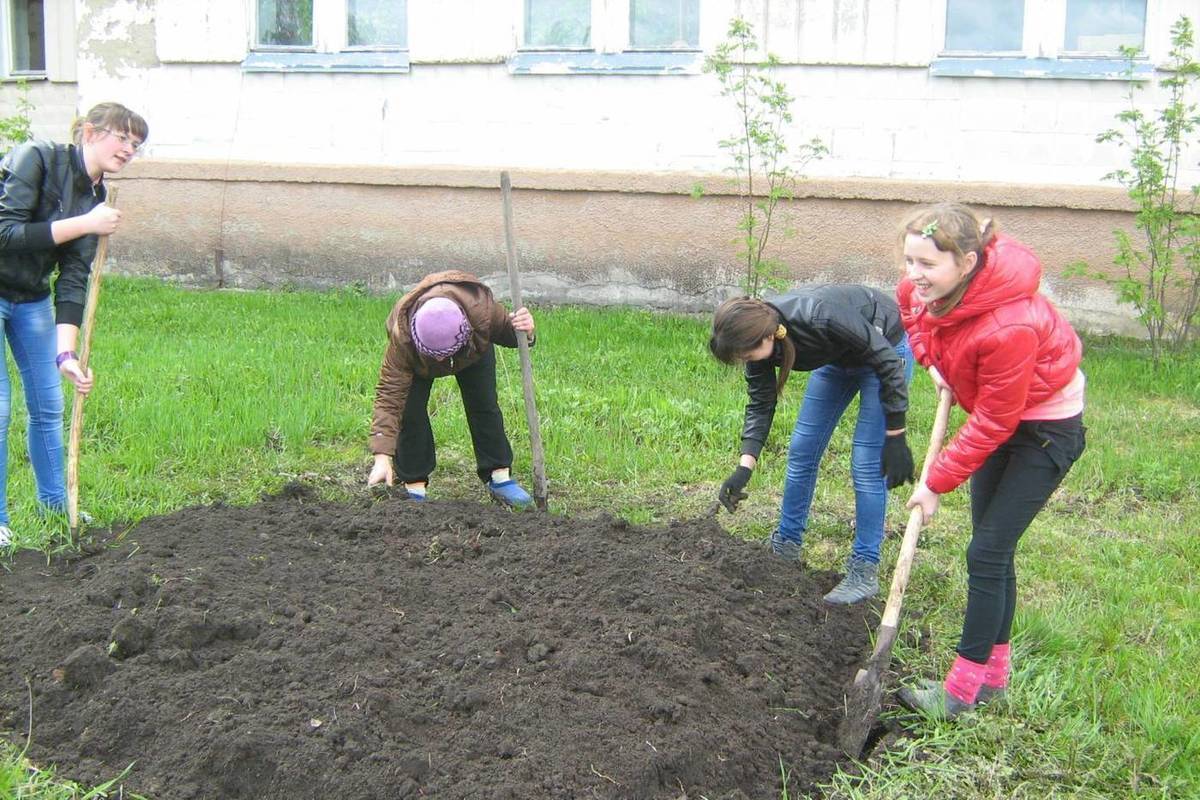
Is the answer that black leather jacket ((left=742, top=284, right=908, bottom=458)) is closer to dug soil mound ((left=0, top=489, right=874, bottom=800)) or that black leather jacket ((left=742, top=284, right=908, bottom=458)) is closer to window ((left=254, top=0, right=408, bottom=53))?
dug soil mound ((left=0, top=489, right=874, bottom=800))

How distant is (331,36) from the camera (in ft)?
35.9

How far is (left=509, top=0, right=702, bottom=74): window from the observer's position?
10078 mm

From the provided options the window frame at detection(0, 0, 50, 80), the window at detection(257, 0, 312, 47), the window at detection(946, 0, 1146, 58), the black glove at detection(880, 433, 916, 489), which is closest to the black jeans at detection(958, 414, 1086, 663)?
the black glove at detection(880, 433, 916, 489)

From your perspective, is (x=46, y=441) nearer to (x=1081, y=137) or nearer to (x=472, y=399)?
(x=472, y=399)

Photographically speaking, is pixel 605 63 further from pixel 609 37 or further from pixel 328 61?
pixel 328 61

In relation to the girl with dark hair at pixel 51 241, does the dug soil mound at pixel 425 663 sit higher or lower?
lower

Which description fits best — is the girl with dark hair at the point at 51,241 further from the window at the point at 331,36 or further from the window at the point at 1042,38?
the window at the point at 1042,38

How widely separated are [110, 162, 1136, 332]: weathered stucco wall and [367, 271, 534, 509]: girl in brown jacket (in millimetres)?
4846

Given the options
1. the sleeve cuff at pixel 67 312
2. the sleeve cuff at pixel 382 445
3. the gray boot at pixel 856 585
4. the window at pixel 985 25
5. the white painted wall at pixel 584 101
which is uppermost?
the window at pixel 985 25

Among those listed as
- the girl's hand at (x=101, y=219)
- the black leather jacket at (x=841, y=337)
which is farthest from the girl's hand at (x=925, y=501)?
the girl's hand at (x=101, y=219)

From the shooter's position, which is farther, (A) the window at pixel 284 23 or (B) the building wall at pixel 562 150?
(A) the window at pixel 284 23

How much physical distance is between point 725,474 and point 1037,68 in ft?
17.3

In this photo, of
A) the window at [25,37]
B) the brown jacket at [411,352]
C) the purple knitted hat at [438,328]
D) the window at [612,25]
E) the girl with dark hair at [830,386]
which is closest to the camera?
the girl with dark hair at [830,386]

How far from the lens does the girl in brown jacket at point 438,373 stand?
16.6 feet
